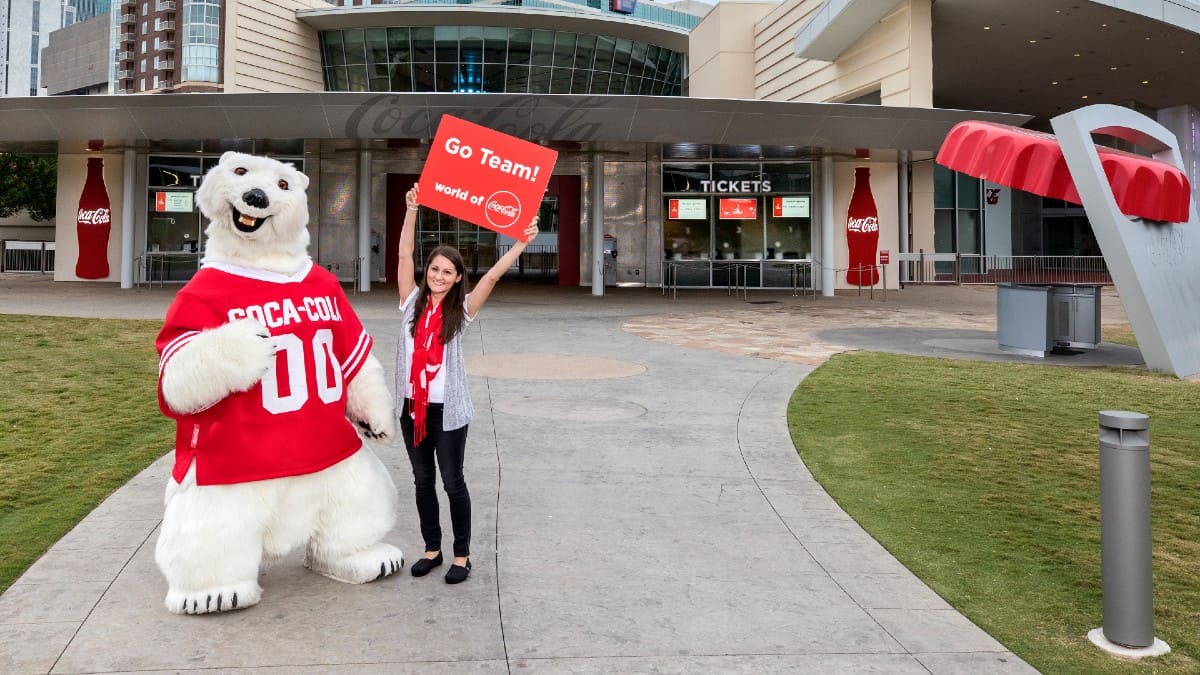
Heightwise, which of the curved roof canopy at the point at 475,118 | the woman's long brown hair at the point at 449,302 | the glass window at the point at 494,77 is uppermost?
the glass window at the point at 494,77

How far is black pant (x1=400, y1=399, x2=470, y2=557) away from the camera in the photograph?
3.98 metres

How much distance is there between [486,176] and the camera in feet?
14.6

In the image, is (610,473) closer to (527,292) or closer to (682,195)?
(527,292)

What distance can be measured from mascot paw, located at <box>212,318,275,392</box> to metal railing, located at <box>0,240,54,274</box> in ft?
126

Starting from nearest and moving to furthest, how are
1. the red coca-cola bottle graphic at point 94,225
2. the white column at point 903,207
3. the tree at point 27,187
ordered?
the red coca-cola bottle graphic at point 94,225 < the white column at point 903,207 < the tree at point 27,187

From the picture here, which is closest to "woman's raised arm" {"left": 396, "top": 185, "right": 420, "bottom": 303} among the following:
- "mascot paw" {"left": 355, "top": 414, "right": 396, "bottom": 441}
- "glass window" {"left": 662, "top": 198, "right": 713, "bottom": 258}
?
"mascot paw" {"left": 355, "top": 414, "right": 396, "bottom": 441}

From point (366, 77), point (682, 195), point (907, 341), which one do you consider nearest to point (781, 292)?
point (682, 195)

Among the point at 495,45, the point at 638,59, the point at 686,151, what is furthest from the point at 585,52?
the point at 686,151

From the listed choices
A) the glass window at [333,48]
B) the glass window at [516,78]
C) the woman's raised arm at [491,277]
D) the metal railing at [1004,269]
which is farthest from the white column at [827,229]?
the glass window at [333,48]

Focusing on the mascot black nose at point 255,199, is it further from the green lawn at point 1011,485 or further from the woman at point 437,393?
the green lawn at point 1011,485

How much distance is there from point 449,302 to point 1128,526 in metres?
3.09

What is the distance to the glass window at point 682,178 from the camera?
2639cm

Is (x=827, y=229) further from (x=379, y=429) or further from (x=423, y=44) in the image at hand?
(x=379, y=429)

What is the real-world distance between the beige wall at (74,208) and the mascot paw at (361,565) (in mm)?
25405
